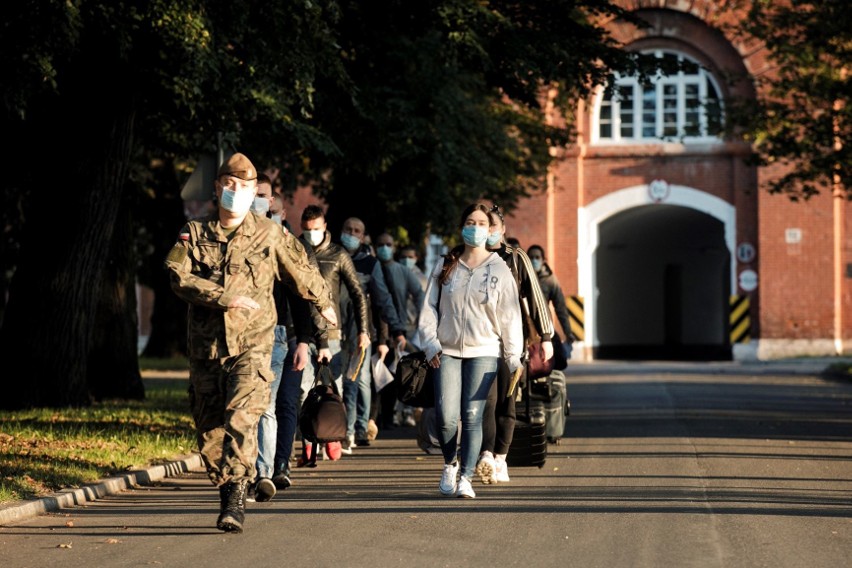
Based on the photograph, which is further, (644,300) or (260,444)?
(644,300)

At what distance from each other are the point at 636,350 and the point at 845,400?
26260 mm

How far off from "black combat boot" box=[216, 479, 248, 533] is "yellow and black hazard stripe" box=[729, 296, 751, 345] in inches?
1243

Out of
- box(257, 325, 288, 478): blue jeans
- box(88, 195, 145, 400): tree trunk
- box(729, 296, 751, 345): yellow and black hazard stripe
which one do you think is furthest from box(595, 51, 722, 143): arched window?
box(257, 325, 288, 478): blue jeans

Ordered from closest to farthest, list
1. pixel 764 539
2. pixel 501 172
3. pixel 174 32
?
1. pixel 764 539
2. pixel 174 32
3. pixel 501 172

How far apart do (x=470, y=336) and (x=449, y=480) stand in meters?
0.94

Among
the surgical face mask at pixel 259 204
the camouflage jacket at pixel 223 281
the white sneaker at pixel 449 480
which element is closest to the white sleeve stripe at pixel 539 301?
the white sneaker at pixel 449 480

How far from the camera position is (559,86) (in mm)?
22859

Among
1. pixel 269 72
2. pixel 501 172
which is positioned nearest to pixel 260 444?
pixel 269 72

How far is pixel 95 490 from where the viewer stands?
10.4 m

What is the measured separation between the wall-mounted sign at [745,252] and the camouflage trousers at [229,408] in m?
31.2

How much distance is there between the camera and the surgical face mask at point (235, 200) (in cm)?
854

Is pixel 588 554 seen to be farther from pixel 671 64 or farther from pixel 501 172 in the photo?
pixel 501 172

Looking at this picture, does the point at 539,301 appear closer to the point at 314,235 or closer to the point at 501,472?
the point at 501,472

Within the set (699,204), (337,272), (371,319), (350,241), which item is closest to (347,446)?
(371,319)
